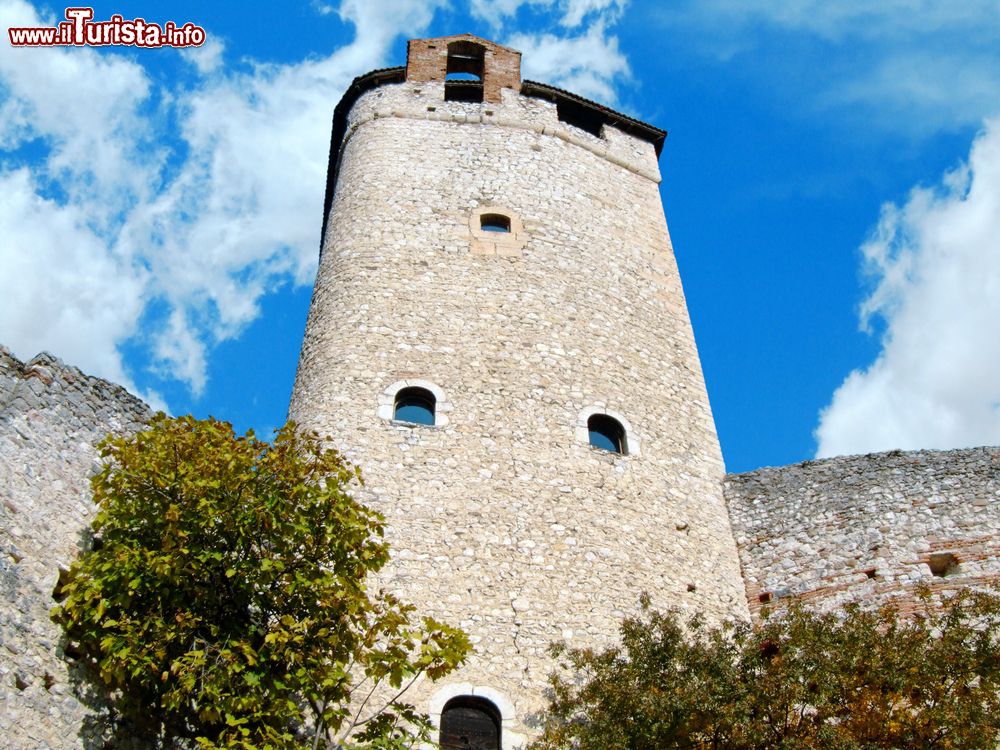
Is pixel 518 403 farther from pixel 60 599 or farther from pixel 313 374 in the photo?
pixel 60 599

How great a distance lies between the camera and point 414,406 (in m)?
12.6

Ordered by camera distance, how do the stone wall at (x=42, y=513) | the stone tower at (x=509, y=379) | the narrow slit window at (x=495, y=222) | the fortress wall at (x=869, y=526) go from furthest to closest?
1. the narrow slit window at (x=495, y=222)
2. the fortress wall at (x=869, y=526)
3. the stone tower at (x=509, y=379)
4. the stone wall at (x=42, y=513)

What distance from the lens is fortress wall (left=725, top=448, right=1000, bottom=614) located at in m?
11.7

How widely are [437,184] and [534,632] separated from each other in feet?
24.4

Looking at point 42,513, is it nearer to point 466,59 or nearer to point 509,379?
point 509,379

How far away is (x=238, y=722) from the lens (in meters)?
7.70

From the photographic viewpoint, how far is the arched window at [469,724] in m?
9.81

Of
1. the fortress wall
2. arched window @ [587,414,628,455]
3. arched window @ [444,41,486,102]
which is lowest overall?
the fortress wall

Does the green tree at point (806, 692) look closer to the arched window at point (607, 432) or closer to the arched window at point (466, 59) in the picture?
the arched window at point (607, 432)

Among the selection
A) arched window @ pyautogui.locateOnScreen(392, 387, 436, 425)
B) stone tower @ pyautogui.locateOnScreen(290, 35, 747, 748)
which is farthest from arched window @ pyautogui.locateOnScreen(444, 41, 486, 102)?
arched window @ pyautogui.locateOnScreen(392, 387, 436, 425)

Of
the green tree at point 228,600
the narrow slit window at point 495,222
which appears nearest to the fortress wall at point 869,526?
the narrow slit window at point 495,222

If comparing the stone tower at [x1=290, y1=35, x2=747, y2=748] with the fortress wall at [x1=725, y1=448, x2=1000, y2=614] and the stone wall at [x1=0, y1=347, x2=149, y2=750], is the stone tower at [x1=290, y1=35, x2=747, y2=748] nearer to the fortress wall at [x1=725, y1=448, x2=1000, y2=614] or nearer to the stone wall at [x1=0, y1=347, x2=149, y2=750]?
the fortress wall at [x1=725, y1=448, x2=1000, y2=614]

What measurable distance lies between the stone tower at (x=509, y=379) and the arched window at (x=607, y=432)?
0.06ft

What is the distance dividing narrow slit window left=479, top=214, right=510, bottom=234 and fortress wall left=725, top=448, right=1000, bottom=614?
186 inches
